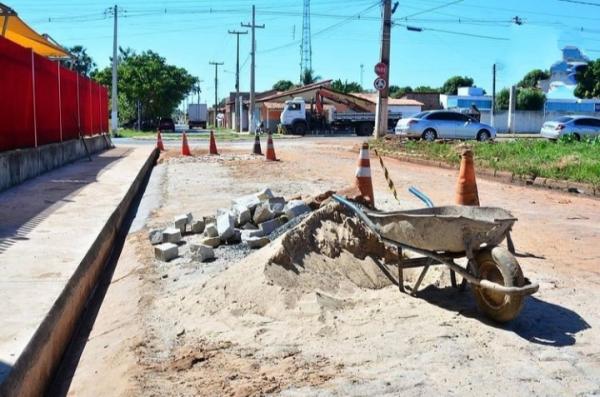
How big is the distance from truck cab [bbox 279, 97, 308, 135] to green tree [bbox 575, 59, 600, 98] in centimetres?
2975

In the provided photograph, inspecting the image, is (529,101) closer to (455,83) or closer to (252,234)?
(455,83)

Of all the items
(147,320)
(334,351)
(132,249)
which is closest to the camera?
(334,351)

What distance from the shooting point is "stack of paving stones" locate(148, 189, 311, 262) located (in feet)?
22.7

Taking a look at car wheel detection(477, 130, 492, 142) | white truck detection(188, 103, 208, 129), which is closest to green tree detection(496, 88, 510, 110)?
white truck detection(188, 103, 208, 129)

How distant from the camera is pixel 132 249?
8.01 meters

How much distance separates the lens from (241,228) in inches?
288

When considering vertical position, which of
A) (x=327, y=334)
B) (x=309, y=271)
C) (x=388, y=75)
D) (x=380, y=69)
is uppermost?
(x=380, y=69)

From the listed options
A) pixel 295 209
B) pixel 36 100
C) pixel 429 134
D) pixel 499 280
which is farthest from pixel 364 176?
pixel 429 134

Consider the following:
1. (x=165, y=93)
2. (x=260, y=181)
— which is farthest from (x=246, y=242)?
(x=165, y=93)

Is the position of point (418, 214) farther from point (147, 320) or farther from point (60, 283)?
point (60, 283)

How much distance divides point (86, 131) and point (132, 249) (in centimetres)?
1424

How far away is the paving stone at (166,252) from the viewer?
22.8ft

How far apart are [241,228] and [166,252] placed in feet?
2.78

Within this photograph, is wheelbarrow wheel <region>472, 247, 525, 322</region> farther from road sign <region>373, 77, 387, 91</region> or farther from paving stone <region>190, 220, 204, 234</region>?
road sign <region>373, 77, 387, 91</region>
